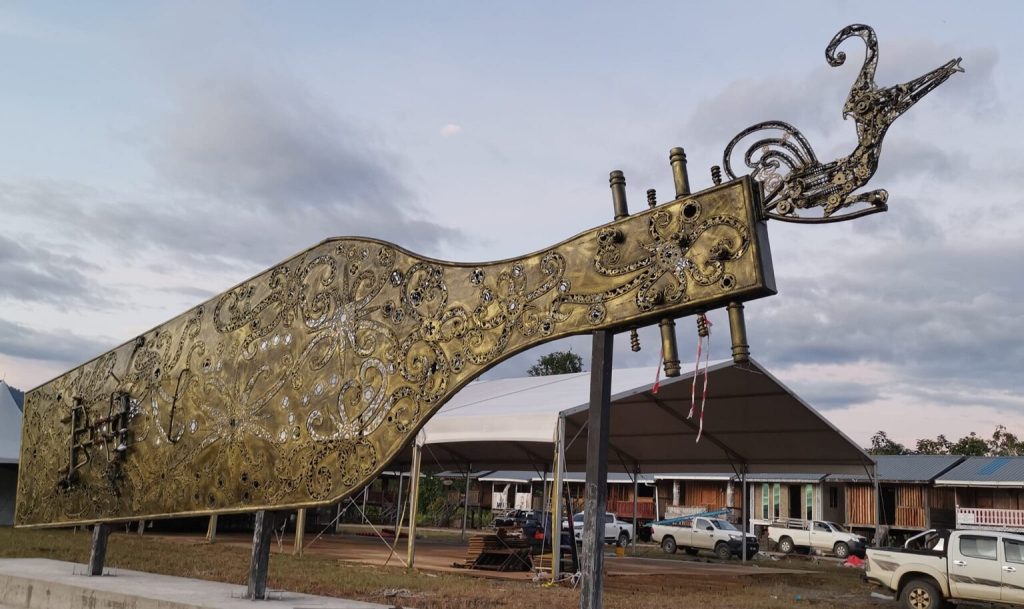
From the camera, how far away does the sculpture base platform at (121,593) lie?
5973mm

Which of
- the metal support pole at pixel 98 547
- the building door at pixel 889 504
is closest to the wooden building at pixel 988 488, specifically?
the building door at pixel 889 504

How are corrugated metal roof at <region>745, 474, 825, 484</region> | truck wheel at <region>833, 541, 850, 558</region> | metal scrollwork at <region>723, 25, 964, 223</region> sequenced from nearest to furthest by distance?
metal scrollwork at <region>723, 25, 964, 223</region>
truck wheel at <region>833, 541, 850, 558</region>
corrugated metal roof at <region>745, 474, 825, 484</region>

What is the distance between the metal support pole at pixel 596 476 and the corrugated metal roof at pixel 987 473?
22851mm

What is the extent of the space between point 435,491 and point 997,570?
25638 millimetres

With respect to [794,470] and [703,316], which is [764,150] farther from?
[794,470]

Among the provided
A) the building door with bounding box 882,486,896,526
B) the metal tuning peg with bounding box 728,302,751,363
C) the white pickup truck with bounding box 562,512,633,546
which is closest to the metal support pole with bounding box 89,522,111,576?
the metal tuning peg with bounding box 728,302,751,363

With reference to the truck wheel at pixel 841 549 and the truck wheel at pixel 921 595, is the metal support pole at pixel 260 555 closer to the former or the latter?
the truck wheel at pixel 921 595

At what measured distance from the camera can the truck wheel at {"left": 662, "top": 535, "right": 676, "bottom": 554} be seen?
21.5 metres

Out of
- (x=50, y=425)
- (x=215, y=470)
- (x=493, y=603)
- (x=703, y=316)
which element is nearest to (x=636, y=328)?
(x=703, y=316)

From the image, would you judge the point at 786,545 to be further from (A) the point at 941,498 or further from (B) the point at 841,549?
(A) the point at 941,498

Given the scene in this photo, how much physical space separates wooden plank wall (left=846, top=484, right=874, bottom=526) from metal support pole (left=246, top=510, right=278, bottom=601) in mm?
24251

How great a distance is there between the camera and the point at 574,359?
49.2 meters

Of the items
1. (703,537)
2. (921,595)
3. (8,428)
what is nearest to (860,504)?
(703,537)

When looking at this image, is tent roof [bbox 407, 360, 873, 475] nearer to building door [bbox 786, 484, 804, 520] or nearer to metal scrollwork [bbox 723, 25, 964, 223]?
metal scrollwork [bbox 723, 25, 964, 223]
